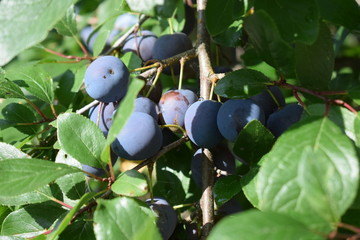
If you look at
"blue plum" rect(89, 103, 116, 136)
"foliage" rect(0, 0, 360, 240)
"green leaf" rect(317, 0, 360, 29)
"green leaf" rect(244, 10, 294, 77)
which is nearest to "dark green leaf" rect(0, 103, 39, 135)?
"foliage" rect(0, 0, 360, 240)

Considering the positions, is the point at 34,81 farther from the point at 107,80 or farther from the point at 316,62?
the point at 316,62

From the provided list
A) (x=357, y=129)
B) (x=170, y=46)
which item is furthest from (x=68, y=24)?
(x=357, y=129)

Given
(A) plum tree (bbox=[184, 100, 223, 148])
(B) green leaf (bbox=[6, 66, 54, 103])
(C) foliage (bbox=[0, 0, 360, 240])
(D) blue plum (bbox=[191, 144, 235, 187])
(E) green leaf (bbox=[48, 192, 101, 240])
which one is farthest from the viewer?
(B) green leaf (bbox=[6, 66, 54, 103])

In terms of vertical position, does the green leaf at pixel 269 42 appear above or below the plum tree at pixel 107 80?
above

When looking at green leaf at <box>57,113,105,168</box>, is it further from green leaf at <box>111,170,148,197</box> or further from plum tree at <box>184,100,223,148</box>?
plum tree at <box>184,100,223,148</box>

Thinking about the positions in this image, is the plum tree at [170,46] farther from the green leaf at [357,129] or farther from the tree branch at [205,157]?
the green leaf at [357,129]

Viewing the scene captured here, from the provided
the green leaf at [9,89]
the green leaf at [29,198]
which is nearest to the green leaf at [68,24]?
the green leaf at [9,89]
